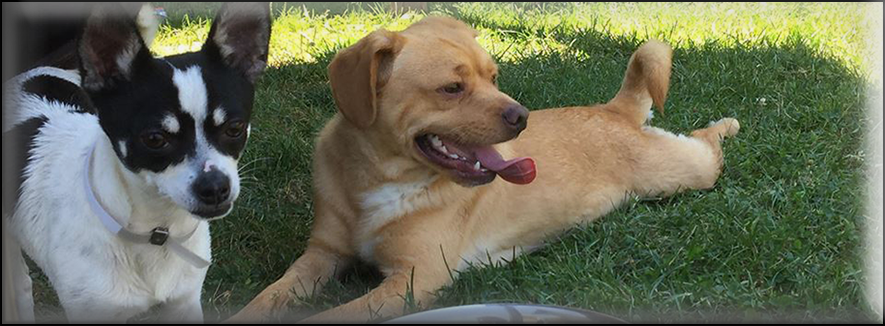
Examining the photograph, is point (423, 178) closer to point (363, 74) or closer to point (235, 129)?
point (363, 74)

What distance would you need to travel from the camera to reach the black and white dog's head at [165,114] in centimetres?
265

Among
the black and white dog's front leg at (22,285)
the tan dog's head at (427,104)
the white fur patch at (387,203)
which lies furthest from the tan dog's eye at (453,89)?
the black and white dog's front leg at (22,285)

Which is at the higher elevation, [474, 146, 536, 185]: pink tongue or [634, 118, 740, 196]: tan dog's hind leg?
[474, 146, 536, 185]: pink tongue

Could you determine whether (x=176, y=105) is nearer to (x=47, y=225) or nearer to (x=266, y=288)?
(x=47, y=225)

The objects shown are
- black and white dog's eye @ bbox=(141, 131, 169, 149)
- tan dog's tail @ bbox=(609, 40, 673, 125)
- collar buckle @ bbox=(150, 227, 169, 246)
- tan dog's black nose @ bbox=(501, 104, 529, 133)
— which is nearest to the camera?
black and white dog's eye @ bbox=(141, 131, 169, 149)

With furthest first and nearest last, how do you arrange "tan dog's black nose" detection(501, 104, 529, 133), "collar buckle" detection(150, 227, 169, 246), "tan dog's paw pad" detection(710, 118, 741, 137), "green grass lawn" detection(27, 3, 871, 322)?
"tan dog's paw pad" detection(710, 118, 741, 137)
"tan dog's black nose" detection(501, 104, 529, 133)
"green grass lawn" detection(27, 3, 871, 322)
"collar buckle" detection(150, 227, 169, 246)

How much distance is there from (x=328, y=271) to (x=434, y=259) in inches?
16.6

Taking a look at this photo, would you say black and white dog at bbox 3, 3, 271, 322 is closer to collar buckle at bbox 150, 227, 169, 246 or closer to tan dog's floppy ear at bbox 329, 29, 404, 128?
collar buckle at bbox 150, 227, 169, 246

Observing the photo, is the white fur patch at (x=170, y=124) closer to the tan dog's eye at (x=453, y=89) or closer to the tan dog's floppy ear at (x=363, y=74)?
the tan dog's floppy ear at (x=363, y=74)

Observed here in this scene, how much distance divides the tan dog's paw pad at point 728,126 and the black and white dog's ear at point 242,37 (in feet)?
8.45

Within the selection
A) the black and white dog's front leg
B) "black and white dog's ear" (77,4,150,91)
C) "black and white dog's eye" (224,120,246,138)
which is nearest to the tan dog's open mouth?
"black and white dog's eye" (224,120,246,138)

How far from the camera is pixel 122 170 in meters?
2.78

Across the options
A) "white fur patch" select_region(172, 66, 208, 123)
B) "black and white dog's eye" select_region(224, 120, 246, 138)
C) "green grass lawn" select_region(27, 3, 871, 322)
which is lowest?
"green grass lawn" select_region(27, 3, 871, 322)

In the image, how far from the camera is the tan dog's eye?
3.45 metres
